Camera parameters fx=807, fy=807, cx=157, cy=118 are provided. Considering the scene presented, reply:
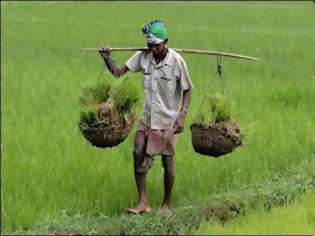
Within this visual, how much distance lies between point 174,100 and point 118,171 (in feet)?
3.29

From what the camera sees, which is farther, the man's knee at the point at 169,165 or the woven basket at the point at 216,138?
the man's knee at the point at 169,165

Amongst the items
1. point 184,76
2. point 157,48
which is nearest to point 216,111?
point 184,76

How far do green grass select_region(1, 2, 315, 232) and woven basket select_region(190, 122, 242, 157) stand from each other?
0.69 feet

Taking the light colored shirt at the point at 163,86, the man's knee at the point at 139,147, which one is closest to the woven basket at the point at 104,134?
the man's knee at the point at 139,147

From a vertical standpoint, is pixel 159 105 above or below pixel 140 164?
above

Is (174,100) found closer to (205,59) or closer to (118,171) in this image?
(118,171)

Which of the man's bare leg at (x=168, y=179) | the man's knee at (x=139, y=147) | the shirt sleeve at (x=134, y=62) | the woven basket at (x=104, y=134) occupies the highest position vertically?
the shirt sleeve at (x=134, y=62)

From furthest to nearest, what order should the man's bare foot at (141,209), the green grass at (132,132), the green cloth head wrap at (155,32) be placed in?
1. the green grass at (132,132)
2. the man's bare foot at (141,209)
3. the green cloth head wrap at (155,32)

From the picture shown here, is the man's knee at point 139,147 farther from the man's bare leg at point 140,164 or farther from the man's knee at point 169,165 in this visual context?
the man's knee at point 169,165

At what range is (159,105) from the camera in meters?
5.12

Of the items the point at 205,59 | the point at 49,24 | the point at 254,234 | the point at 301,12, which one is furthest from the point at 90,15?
the point at 254,234

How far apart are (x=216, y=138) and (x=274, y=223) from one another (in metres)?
0.86

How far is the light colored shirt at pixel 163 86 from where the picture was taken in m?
5.12

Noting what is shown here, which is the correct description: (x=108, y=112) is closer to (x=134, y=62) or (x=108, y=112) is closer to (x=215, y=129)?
(x=134, y=62)
